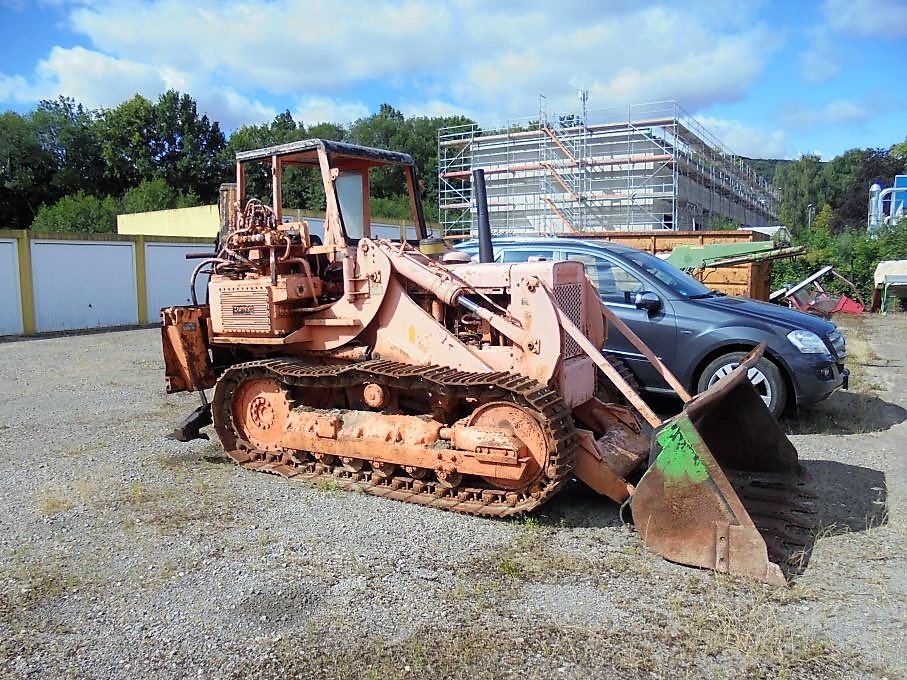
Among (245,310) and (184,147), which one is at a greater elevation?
(184,147)

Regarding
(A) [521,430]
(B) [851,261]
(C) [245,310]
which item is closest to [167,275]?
(C) [245,310]

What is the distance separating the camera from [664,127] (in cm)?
3944

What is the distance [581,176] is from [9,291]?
3016 cm

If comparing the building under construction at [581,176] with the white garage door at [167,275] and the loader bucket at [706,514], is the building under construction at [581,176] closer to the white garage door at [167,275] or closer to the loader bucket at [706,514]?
the white garage door at [167,275]

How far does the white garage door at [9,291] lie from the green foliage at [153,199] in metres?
26.1

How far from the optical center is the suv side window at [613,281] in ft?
26.4

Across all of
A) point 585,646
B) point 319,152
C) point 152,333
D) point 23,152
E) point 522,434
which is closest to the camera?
point 585,646

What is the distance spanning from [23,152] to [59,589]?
53338mm

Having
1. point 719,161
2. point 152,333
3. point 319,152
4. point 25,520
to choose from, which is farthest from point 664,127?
point 25,520

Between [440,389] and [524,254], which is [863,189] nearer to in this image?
[524,254]

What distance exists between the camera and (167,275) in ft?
73.6

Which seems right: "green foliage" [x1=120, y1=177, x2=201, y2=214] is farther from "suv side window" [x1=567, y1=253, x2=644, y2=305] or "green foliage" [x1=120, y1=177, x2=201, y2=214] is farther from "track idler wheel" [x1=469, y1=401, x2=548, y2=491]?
"track idler wheel" [x1=469, y1=401, x2=548, y2=491]

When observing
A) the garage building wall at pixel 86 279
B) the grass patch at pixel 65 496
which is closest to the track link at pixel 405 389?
the grass patch at pixel 65 496

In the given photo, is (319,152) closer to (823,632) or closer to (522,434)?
(522,434)
